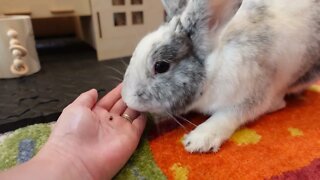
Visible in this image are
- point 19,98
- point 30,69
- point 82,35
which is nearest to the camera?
point 19,98

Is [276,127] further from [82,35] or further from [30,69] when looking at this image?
[82,35]

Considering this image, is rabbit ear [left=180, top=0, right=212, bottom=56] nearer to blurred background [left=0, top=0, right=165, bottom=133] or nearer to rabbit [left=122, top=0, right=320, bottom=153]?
rabbit [left=122, top=0, right=320, bottom=153]

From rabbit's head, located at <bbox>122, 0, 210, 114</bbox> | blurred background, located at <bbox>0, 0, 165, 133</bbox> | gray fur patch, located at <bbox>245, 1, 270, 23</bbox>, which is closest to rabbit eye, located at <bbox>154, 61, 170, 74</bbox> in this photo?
rabbit's head, located at <bbox>122, 0, 210, 114</bbox>

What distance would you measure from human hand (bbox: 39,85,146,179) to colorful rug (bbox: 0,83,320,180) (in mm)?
45

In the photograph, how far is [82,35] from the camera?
2.35 m

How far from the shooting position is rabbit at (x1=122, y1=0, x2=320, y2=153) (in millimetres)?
804

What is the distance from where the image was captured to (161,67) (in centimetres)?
80

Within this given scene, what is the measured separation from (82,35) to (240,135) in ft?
5.67

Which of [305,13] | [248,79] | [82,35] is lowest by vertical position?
[82,35]

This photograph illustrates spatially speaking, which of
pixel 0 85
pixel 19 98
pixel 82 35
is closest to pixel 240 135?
pixel 19 98

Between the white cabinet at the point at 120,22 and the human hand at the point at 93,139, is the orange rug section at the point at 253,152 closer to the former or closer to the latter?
the human hand at the point at 93,139

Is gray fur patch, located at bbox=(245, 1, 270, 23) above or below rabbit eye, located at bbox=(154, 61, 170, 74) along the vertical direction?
above

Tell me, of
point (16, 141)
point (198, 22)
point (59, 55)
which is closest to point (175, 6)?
point (198, 22)

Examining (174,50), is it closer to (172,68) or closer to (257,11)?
(172,68)
